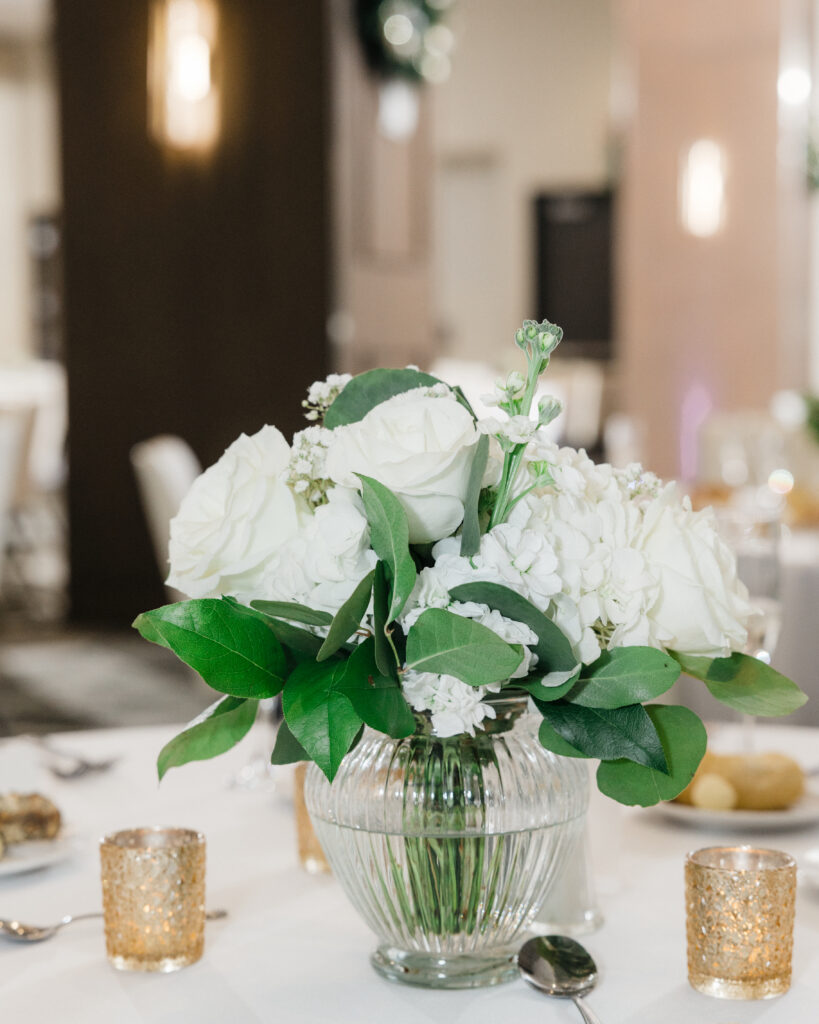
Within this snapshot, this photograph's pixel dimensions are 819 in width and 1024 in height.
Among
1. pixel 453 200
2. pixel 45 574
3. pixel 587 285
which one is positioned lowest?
pixel 45 574

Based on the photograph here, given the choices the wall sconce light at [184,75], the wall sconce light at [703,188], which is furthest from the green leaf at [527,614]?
the wall sconce light at [703,188]

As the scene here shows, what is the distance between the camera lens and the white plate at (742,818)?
1108 millimetres

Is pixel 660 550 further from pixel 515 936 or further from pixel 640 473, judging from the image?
pixel 515 936

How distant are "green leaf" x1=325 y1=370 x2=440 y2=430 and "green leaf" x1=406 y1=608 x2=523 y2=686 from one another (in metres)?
0.18

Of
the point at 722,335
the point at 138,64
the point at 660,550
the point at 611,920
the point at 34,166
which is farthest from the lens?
the point at 34,166

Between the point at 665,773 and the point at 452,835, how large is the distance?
13cm

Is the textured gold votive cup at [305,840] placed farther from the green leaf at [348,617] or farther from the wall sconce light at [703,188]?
the wall sconce light at [703,188]

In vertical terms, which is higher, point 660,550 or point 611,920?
point 660,550

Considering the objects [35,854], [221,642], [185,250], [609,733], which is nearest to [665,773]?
[609,733]

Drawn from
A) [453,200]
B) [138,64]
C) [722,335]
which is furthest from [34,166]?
[722,335]

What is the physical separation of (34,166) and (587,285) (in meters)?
4.34

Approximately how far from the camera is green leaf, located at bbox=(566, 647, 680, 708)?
0.75 metres

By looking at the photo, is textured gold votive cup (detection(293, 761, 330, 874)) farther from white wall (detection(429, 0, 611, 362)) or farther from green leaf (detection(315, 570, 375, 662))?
white wall (detection(429, 0, 611, 362))

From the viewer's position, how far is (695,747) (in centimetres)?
79
